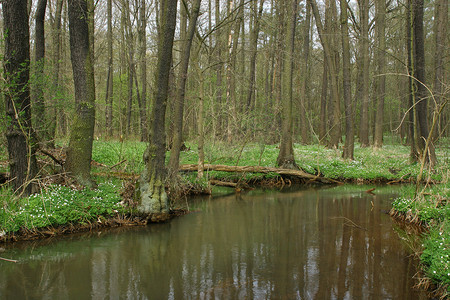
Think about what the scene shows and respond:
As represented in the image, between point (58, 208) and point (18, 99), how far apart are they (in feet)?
7.97

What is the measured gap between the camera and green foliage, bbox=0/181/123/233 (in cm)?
696

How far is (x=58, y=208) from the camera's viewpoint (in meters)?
7.44

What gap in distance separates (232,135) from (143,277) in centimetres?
1034

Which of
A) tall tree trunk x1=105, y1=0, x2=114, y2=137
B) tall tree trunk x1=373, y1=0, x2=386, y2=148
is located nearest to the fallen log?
tall tree trunk x1=373, y1=0, x2=386, y2=148

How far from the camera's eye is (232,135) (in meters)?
15.6

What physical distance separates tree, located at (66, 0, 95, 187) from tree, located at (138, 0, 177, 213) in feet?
4.64

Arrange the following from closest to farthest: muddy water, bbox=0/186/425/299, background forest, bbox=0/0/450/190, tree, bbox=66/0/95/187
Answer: muddy water, bbox=0/186/425/299, tree, bbox=66/0/95/187, background forest, bbox=0/0/450/190

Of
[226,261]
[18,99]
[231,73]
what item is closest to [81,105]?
[18,99]

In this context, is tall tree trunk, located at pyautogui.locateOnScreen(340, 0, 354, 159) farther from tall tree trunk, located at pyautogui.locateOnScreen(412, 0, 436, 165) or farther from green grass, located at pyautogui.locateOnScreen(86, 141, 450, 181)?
tall tree trunk, located at pyautogui.locateOnScreen(412, 0, 436, 165)

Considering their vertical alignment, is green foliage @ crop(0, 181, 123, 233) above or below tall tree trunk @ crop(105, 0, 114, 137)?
below

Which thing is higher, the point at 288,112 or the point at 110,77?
the point at 110,77

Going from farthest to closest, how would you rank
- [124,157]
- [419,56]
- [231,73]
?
[231,73], [419,56], [124,157]

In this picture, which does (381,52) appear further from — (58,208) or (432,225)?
(58,208)

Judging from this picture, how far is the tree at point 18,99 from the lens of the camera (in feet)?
23.7
